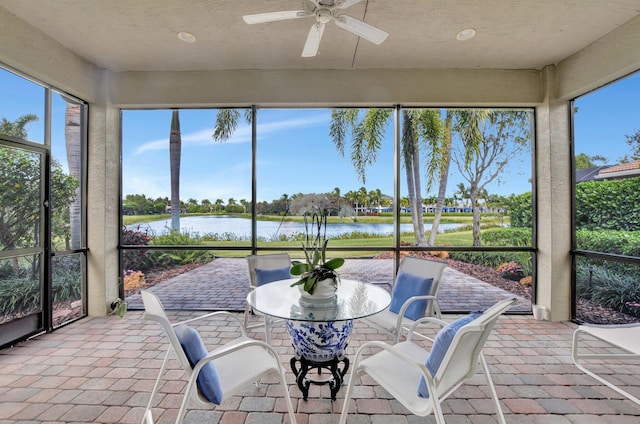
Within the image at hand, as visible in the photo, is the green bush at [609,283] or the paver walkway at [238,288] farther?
the paver walkway at [238,288]

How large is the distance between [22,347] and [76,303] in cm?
78

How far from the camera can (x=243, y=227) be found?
152 inches

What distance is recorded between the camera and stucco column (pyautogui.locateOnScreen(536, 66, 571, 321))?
349cm

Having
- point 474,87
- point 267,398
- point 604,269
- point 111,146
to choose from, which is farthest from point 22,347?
point 604,269

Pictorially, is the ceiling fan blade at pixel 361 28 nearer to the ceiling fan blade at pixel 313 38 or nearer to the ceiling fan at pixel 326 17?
the ceiling fan at pixel 326 17

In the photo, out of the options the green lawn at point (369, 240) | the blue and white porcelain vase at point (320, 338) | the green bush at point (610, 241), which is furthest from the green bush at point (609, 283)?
the blue and white porcelain vase at point (320, 338)

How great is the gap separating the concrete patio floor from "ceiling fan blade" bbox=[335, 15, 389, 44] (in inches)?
103

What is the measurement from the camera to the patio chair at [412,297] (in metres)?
2.38

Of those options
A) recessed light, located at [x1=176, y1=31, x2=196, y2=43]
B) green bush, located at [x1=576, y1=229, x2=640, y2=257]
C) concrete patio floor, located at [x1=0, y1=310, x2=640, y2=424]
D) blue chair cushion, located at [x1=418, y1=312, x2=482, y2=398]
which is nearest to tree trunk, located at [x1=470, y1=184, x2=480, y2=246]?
green bush, located at [x1=576, y1=229, x2=640, y2=257]

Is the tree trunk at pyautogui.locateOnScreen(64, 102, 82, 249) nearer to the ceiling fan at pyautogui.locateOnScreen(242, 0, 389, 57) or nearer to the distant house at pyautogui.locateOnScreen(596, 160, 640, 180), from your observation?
the ceiling fan at pyautogui.locateOnScreen(242, 0, 389, 57)

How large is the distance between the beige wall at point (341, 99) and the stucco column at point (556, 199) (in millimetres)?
12

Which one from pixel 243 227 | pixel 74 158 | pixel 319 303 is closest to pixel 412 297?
pixel 319 303

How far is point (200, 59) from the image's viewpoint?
341 centimetres

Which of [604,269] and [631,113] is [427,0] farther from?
[604,269]
